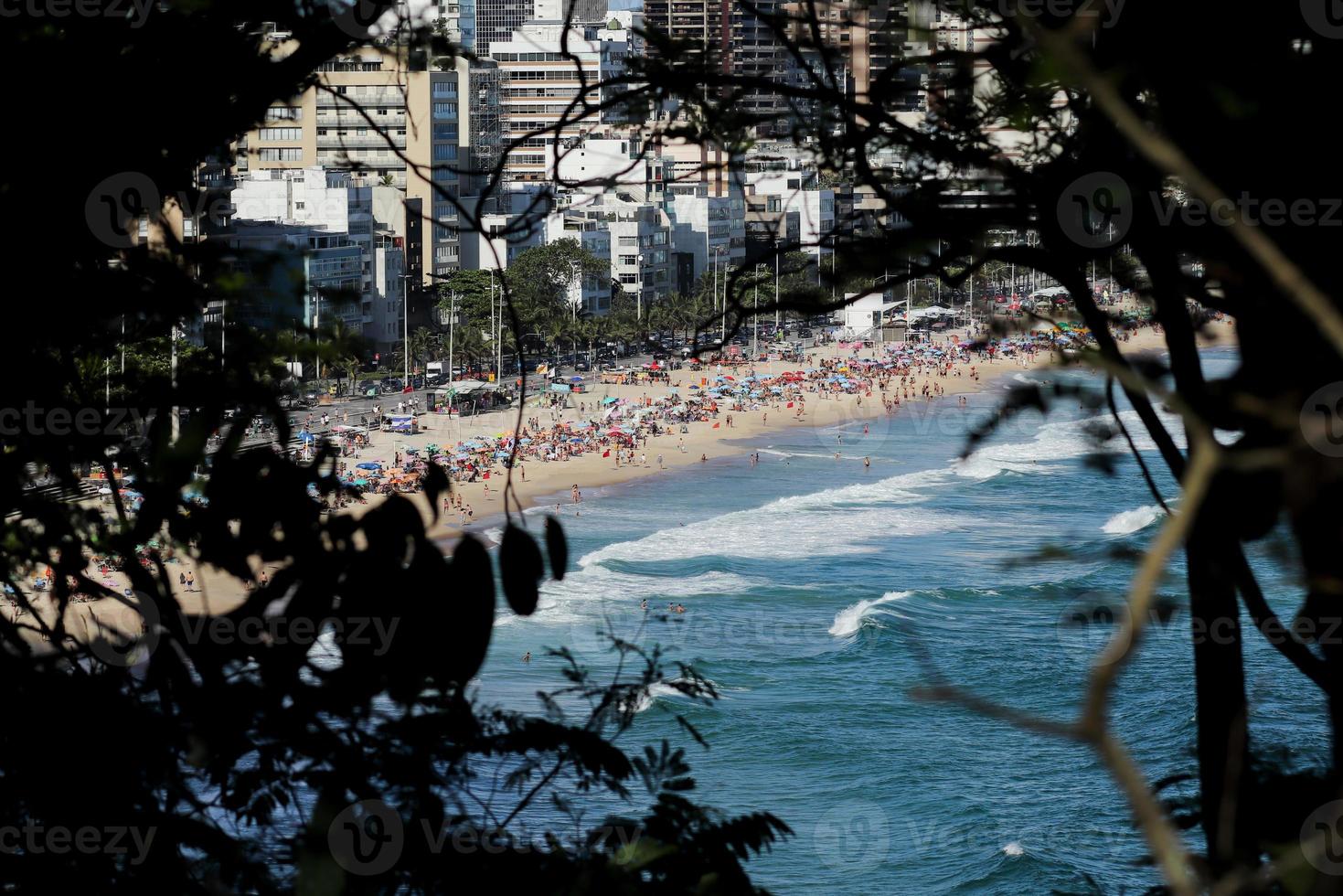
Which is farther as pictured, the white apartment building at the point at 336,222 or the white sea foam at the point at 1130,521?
the white apartment building at the point at 336,222

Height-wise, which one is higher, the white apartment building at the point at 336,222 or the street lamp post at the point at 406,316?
the white apartment building at the point at 336,222

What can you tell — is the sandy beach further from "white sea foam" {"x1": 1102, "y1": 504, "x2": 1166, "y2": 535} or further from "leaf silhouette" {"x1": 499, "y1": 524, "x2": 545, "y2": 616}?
"leaf silhouette" {"x1": 499, "y1": 524, "x2": 545, "y2": 616}

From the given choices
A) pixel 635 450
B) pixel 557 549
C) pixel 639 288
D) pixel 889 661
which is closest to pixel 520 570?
pixel 557 549

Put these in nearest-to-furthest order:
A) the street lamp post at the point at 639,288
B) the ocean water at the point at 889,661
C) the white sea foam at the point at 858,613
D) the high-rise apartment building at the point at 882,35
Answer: the high-rise apartment building at the point at 882,35 → the ocean water at the point at 889,661 → the white sea foam at the point at 858,613 → the street lamp post at the point at 639,288

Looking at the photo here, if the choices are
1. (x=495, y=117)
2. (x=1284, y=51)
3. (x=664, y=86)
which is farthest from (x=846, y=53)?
(x=495, y=117)

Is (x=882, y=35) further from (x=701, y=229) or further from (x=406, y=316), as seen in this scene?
(x=701, y=229)

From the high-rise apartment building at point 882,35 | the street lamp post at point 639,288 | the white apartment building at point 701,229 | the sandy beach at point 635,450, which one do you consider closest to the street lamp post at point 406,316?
the sandy beach at point 635,450

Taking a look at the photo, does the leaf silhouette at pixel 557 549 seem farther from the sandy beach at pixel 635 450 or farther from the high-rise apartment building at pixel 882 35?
the sandy beach at pixel 635 450

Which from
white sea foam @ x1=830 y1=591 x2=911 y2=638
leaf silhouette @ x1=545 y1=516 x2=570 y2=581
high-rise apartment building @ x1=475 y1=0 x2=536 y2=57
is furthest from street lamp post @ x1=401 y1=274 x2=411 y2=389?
high-rise apartment building @ x1=475 y1=0 x2=536 y2=57
